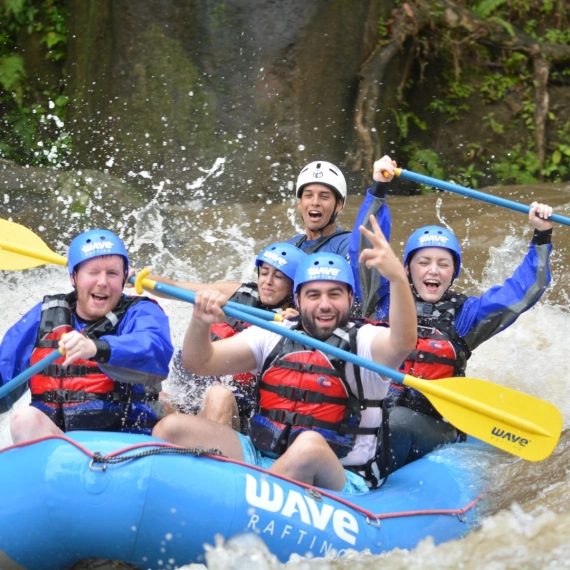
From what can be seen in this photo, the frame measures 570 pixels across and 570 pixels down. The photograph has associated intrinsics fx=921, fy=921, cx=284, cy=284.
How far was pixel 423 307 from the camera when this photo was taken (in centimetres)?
451

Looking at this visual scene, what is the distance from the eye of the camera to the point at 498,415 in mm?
3643

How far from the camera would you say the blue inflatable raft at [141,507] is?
3.06 metres

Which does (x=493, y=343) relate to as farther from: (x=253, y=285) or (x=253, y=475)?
(x=253, y=475)

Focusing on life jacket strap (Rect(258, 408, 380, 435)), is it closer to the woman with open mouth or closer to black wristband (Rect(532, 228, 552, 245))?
the woman with open mouth

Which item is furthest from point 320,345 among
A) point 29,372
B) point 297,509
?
point 29,372

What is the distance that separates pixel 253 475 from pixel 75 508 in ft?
2.02

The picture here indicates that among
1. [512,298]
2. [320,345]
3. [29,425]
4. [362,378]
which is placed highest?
[512,298]

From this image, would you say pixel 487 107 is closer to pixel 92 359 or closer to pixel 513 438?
pixel 513 438

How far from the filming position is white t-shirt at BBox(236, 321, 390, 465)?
3.59 meters

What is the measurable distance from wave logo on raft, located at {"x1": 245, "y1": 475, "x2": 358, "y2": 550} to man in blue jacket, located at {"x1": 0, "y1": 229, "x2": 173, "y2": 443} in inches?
25.6

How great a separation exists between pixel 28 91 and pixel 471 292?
4.79 meters

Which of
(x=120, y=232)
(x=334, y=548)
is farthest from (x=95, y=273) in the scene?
(x=120, y=232)

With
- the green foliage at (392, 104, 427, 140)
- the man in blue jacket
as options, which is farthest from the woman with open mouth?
the green foliage at (392, 104, 427, 140)

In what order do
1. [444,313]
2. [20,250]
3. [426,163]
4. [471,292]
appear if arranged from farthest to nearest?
[426,163] < [471,292] < [444,313] < [20,250]
